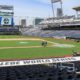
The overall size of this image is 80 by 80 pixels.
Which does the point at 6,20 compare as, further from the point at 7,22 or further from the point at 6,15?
the point at 6,15

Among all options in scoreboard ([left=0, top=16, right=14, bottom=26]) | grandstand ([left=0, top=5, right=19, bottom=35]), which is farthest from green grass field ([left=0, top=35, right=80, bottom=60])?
grandstand ([left=0, top=5, right=19, bottom=35])

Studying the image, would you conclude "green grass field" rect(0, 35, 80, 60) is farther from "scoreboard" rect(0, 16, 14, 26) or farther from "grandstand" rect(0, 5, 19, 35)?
"grandstand" rect(0, 5, 19, 35)

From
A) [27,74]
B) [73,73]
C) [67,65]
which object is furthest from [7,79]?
[67,65]

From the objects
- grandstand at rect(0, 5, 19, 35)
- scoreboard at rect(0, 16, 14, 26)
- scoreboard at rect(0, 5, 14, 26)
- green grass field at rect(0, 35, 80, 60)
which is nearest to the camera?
green grass field at rect(0, 35, 80, 60)

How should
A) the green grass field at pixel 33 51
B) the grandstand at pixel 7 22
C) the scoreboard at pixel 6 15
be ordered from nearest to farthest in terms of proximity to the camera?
the green grass field at pixel 33 51 < the scoreboard at pixel 6 15 < the grandstand at pixel 7 22

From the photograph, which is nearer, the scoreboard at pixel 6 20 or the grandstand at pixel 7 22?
the scoreboard at pixel 6 20

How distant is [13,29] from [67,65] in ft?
330

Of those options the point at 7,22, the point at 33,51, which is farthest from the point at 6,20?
the point at 33,51

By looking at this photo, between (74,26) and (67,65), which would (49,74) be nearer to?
(67,65)

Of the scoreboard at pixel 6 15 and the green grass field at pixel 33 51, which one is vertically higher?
the scoreboard at pixel 6 15

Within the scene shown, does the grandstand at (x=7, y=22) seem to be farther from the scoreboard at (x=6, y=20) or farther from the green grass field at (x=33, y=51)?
the green grass field at (x=33, y=51)

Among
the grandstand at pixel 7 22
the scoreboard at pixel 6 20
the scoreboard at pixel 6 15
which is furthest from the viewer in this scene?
the grandstand at pixel 7 22


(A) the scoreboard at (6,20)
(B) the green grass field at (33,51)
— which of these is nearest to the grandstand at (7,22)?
(A) the scoreboard at (6,20)

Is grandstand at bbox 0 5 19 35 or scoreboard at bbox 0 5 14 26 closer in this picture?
scoreboard at bbox 0 5 14 26
